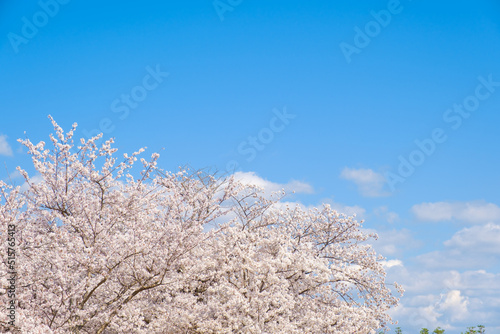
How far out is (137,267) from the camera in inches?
439

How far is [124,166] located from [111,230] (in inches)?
66.8

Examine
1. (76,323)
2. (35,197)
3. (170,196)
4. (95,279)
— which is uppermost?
(170,196)

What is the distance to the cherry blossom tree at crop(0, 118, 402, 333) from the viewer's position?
10523 mm

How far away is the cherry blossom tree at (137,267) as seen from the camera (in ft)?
34.5

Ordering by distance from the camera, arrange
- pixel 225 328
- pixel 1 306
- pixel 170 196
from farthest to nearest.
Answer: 1. pixel 170 196
2. pixel 225 328
3. pixel 1 306

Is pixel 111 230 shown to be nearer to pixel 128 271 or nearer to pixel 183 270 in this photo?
pixel 128 271

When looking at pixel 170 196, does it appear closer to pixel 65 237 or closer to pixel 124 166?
pixel 124 166

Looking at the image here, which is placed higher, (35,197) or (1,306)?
(35,197)

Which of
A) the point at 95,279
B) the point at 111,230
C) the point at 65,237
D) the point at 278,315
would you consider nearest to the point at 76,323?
the point at 95,279

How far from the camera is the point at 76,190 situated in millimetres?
12477

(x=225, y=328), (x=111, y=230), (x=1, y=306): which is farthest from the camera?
(x=111, y=230)

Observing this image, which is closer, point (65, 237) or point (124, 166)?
point (65, 237)

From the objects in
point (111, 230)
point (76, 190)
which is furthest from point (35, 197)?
point (111, 230)

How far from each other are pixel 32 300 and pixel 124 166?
386cm
